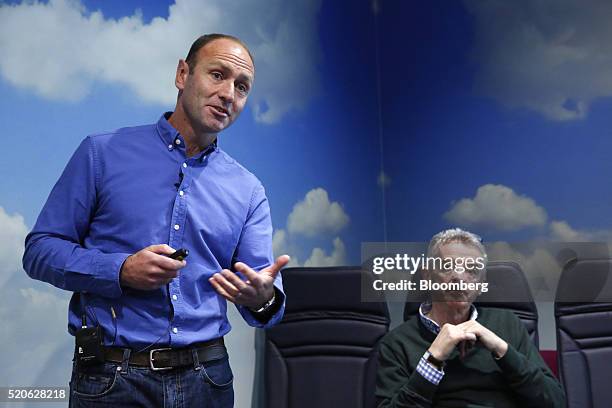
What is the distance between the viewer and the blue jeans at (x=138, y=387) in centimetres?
116

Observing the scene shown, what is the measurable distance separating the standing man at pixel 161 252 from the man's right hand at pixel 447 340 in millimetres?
555

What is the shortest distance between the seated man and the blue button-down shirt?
58cm

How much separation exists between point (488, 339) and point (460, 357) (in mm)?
102

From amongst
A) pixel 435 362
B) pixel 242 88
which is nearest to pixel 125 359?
pixel 242 88

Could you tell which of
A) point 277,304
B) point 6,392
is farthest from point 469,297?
point 6,392

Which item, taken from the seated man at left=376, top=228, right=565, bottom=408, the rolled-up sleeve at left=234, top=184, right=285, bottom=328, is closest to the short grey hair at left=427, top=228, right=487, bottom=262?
the seated man at left=376, top=228, right=565, bottom=408

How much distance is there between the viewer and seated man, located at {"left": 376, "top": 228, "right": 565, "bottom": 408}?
1.66 m

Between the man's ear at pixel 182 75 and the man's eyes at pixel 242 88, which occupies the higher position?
the man's ear at pixel 182 75

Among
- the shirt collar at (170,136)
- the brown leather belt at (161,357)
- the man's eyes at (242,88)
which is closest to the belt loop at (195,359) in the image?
the brown leather belt at (161,357)

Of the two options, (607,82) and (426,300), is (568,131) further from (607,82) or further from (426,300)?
(426,300)

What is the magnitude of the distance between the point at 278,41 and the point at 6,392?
1654mm

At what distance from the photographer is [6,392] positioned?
5.45 ft

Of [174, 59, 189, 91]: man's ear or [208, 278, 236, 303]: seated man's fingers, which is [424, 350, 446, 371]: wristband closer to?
[208, 278, 236, 303]: seated man's fingers

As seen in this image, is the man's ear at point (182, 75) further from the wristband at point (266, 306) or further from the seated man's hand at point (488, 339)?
the seated man's hand at point (488, 339)
